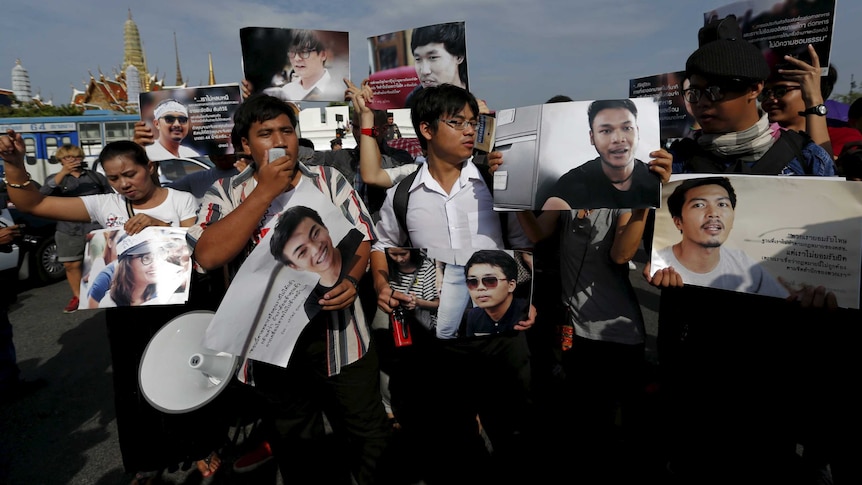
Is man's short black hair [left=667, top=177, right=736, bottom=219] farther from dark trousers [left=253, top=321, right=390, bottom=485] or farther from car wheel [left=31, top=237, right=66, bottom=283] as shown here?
car wheel [left=31, top=237, right=66, bottom=283]

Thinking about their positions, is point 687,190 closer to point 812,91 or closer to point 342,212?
point 812,91

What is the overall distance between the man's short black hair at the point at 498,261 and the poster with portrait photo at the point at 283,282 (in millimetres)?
565

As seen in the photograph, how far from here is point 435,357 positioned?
2.35 metres

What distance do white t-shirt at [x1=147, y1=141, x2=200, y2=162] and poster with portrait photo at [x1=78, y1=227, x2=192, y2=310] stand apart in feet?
3.25

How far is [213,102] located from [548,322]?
2692mm

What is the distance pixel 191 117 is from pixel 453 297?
7.78 ft

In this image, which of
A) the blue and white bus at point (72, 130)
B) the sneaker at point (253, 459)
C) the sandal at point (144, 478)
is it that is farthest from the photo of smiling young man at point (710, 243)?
the blue and white bus at point (72, 130)

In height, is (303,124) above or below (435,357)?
above

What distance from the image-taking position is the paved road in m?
2.78

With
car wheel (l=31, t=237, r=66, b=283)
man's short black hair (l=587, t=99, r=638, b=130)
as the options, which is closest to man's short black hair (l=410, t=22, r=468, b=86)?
man's short black hair (l=587, t=99, r=638, b=130)

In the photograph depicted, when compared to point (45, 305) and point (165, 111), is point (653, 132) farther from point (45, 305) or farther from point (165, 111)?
point (45, 305)

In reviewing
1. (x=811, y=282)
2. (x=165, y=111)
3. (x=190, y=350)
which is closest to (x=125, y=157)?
(x=165, y=111)

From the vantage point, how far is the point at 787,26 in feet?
6.89

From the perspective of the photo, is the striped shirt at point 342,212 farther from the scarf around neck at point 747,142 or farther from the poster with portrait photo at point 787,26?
the poster with portrait photo at point 787,26
